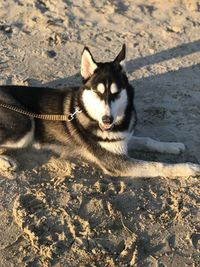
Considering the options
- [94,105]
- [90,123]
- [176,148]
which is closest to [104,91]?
[94,105]

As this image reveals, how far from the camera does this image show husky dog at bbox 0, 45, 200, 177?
464cm

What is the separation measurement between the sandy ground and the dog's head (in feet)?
2.06

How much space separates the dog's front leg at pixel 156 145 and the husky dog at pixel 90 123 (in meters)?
0.01

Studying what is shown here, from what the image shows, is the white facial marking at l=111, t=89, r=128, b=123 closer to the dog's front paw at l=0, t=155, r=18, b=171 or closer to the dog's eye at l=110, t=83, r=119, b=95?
the dog's eye at l=110, t=83, r=119, b=95

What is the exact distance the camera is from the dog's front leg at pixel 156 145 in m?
5.23

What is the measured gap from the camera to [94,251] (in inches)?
162

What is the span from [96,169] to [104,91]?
0.86 m

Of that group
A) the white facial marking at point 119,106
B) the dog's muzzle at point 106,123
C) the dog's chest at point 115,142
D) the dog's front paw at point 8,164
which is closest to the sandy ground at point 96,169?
the dog's front paw at point 8,164

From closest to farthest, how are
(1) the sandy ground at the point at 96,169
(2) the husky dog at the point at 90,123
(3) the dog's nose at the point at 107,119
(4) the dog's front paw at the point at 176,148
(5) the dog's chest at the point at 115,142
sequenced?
(1) the sandy ground at the point at 96,169 → (3) the dog's nose at the point at 107,119 → (2) the husky dog at the point at 90,123 → (5) the dog's chest at the point at 115,142 → (4) the dog's front paw at the point at 176,148

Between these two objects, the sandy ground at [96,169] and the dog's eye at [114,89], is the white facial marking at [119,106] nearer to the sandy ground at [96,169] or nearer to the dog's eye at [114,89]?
the dog's eye at [114,89]

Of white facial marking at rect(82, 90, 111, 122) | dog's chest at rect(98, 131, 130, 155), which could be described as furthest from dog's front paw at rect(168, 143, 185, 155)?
white facial marking at rect(82, 90, 111, 122)

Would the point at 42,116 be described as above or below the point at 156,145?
above

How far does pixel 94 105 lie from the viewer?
4.67 metres

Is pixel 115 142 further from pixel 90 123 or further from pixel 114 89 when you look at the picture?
pixel 114 89
